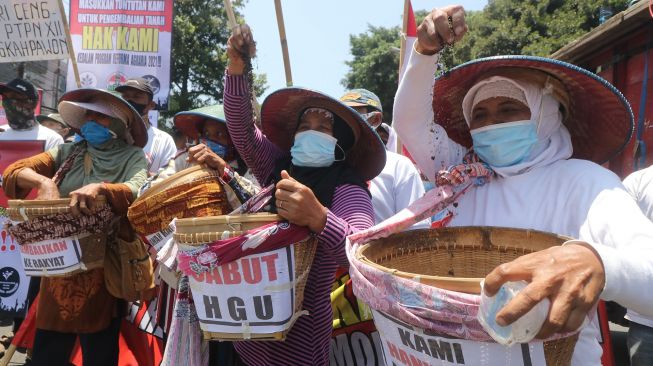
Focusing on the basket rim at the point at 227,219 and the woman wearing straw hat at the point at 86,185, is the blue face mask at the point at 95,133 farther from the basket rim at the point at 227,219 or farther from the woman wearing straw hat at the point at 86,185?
the basket rim at the point at 227,219

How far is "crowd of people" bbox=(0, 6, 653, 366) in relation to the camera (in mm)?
1008

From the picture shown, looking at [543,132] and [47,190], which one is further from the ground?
A: [543,132]

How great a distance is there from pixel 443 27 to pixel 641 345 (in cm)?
210

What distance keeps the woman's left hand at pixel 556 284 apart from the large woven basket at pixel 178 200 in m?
1.44

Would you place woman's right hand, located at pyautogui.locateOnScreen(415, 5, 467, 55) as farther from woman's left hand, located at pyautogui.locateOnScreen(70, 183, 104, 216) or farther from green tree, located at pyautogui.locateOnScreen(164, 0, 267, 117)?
green tree, located at pyautogui.locateOnScreen(164, 0, 267, 117)

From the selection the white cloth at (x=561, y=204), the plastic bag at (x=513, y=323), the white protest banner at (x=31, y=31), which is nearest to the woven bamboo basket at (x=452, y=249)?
the white cloth at (x=561, y=204)

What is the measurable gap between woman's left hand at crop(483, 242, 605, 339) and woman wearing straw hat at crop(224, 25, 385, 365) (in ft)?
2.91

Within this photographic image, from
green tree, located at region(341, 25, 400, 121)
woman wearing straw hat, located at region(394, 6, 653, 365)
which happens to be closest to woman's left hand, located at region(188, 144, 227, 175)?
woman wearing straw hat, located at region(394, 6, 653, 365)

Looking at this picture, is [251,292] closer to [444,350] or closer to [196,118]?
[444,350]

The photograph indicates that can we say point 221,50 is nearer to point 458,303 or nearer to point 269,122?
point 269,122

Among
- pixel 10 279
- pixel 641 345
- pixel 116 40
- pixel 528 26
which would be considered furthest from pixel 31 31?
pixel 528 26

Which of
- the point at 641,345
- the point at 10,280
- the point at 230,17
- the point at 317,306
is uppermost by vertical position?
the point at 230,17

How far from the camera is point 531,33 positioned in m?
18.1

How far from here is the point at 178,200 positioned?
200 cm
